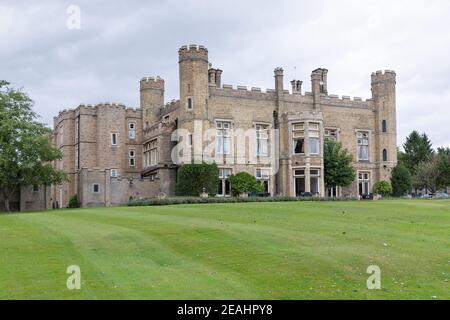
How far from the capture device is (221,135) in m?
50.7

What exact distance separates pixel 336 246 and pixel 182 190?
30.5 metres

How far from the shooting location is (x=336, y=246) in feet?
55.2

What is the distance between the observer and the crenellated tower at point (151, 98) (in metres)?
57.5

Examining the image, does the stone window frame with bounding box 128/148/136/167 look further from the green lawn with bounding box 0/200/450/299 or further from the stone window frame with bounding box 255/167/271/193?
the green lawn with bounding box 0/200/450/299

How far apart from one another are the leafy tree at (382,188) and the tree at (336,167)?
12.2 feet

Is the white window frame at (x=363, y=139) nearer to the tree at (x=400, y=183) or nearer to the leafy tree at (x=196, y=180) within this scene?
the tree at (x=400, y=183)

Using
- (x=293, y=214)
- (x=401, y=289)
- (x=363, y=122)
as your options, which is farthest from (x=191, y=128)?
(x=401, y=289)

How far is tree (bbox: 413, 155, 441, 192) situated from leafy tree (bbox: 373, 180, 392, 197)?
24158mm

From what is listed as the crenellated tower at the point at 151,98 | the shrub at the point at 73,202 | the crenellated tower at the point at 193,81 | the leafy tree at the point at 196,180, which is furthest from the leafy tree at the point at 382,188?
the shrub at the point at 73,202

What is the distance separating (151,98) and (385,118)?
23238 mm

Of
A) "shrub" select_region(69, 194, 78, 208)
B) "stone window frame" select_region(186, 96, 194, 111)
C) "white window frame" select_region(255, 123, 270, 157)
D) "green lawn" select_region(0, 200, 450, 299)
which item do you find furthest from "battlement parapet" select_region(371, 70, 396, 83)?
"green lawn" select_region(0, 200, 450, 299)

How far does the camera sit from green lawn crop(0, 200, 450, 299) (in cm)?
1170

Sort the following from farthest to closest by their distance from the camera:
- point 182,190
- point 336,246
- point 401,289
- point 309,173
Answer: point 309,173 < point 182,190 < point 336,246 < point 401,289
